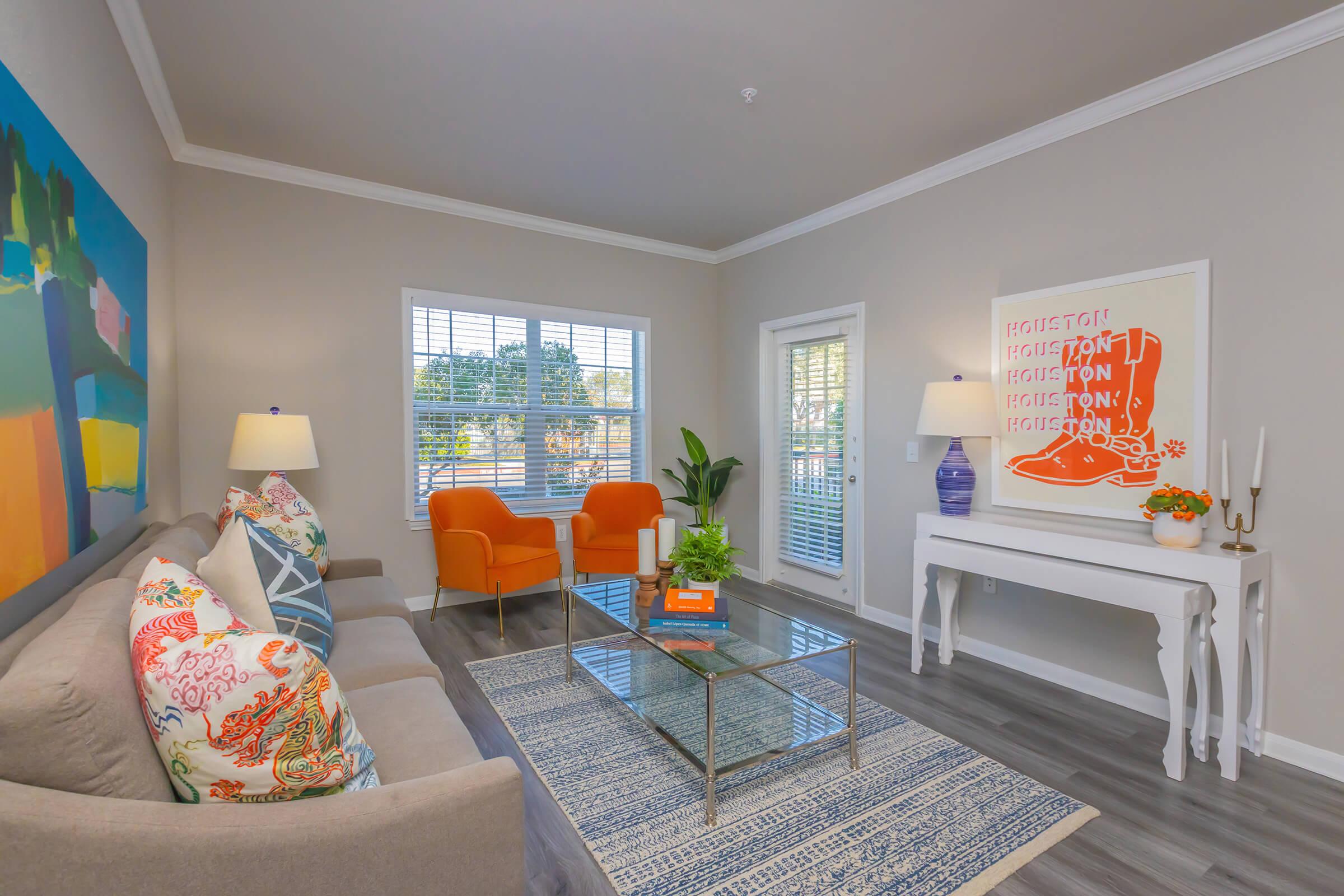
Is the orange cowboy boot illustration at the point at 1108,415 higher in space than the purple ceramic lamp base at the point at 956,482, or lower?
higher

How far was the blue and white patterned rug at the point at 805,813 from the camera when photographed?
1.72 metres

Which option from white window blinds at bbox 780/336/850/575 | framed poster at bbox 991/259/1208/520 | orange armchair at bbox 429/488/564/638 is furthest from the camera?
white window blinds at bbox 780/336/850/575

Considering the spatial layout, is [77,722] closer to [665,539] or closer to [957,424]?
[665,539]

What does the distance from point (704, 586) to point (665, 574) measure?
0.73ft

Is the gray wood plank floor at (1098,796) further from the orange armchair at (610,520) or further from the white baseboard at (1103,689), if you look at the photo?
the orange armchair at (610,520)

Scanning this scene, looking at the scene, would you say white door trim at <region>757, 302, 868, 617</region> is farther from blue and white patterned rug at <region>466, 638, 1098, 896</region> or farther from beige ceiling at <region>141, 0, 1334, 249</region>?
blue and white patterned rug at <region>466, 638, 1098, 896</region>

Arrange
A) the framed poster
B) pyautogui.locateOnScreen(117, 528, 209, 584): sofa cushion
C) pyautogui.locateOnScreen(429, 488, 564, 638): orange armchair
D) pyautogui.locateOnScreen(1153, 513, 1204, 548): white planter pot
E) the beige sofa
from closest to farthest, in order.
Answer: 1. the beige sofa
2. pyautogui.locateOnScreen(117, 528, 209, 584): sofa cushion
3. pyautogui.locateOnScreen(1153, 513, 1204, 548): white planter pot
4. the framed poster
5. pyautogui.locateOnScreen(429, 488, 564, 638): orange armchair

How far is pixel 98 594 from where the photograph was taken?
1326mm

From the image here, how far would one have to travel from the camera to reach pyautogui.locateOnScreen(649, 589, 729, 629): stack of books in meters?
2.48

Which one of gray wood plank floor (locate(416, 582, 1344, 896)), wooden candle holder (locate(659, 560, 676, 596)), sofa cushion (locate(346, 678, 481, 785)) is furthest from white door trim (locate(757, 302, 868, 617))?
sofa cushion (locate(346, 678, 481, 785))

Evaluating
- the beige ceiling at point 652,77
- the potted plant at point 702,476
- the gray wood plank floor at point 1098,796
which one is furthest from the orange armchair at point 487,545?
the beige ceiling at point 652,77

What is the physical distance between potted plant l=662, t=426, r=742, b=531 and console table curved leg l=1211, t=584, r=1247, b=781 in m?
3.02

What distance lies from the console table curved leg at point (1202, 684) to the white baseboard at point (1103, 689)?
0.37ft

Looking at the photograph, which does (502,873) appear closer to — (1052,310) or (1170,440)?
(1170,440)
